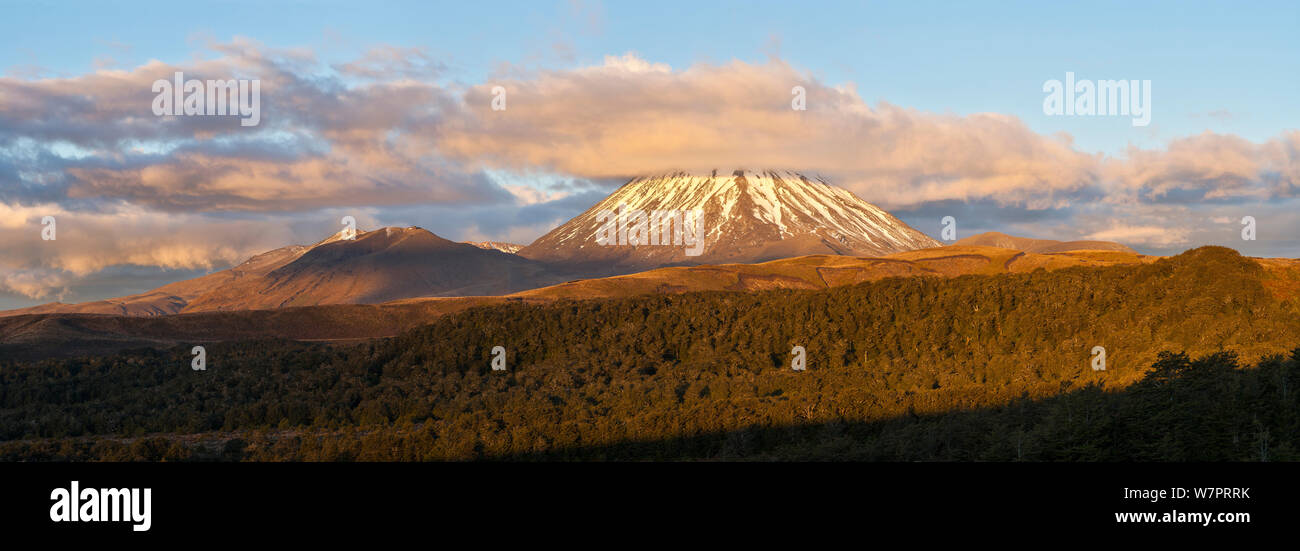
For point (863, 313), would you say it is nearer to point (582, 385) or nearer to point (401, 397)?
→ point (582, 385)

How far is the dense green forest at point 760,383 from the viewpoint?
68.1ft

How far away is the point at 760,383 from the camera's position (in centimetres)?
3403

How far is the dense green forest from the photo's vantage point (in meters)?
20.8

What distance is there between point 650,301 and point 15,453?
26487 millimetres

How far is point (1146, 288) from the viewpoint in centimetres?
3759

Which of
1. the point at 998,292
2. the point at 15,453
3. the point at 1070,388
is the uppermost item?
the point at 998,292

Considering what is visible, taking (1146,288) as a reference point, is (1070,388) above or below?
below

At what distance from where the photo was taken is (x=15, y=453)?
28.4 m

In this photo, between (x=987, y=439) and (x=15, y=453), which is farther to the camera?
(x=15, y=453)

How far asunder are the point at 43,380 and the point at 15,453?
53.7 ft
